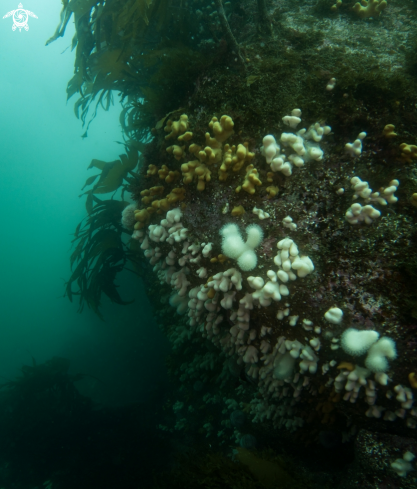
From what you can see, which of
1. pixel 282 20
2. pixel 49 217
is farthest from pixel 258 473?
pixel 49 217

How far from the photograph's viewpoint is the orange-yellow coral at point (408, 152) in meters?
2.32

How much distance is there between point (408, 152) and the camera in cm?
233

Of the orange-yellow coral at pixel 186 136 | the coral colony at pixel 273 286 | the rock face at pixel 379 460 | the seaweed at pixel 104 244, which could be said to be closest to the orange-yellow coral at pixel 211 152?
the coral colony at pixel 273 286

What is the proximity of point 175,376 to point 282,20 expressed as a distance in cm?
→ 713

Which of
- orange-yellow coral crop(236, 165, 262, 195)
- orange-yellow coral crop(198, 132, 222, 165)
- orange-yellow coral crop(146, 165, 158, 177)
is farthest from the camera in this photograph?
orange-yellow coral crop(146, 165, 158, 177)

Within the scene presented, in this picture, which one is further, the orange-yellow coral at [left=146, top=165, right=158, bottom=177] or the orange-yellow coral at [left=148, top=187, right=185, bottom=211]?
the orange-yellow coral at [left=146, top=165, right=158, bottom=177]

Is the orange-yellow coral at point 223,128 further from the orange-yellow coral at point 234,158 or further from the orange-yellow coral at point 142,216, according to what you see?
the orange-yellow coral at point 142,216

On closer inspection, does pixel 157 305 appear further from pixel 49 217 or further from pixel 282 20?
pixel 49 217

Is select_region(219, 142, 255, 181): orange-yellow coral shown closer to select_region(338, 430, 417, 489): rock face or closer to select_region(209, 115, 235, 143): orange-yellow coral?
select_region(209, 115, 235, 143): orange-yellow coral

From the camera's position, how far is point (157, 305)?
635 cm

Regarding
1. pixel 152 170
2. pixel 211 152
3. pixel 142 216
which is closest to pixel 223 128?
pixel 211 152

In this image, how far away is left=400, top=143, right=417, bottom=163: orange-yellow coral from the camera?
2318mm

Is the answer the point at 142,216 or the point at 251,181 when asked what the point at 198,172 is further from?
the point at 142,216

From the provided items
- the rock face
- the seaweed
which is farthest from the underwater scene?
the seaweed
